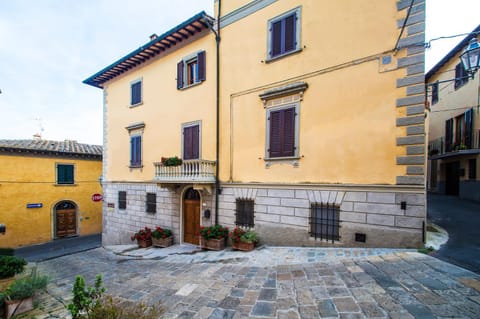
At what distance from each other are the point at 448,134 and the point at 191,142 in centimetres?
1837

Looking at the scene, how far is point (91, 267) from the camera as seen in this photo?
8.04 meters

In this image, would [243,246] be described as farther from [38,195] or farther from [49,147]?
[49,147]

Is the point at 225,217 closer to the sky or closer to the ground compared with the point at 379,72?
closer to the ground

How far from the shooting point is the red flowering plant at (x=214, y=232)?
870 centimetres

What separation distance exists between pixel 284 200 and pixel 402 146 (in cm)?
395

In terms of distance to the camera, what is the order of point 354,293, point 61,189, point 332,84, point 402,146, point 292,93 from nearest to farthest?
point 354,293 → point 402,146 → point 332,84 → point 292,93 → point 61,189

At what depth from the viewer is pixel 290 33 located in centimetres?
787

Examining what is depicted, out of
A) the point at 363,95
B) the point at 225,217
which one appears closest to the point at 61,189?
the point at 225,217

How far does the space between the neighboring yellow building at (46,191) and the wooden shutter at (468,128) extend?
28039 mm

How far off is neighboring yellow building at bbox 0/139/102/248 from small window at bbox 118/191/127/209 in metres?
8.28

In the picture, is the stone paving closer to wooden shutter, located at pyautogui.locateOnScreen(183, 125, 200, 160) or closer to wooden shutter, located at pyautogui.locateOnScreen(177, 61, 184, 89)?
wooden shutter, located at pyautogui.locateOnScreen(183, 125, 200, 160)

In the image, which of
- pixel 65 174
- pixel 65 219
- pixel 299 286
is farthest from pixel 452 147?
pixel 65 219

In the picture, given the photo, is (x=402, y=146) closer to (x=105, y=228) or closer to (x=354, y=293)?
(x=354, y=293)

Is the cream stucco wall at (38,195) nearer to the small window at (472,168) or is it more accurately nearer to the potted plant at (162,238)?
the potted plant at (162,238)
